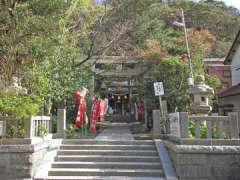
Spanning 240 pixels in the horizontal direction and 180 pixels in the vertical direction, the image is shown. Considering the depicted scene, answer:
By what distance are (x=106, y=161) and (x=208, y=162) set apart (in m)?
3.32

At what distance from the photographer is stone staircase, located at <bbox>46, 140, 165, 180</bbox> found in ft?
29.6

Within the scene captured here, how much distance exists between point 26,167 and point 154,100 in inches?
466

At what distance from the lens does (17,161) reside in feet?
27.8

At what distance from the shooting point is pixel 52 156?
9.90 meters

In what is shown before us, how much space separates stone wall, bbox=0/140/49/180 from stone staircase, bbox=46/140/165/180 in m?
0.78

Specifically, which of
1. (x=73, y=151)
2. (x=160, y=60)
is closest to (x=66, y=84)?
(x=73, y=151)

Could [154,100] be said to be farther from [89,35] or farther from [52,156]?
[52,156]

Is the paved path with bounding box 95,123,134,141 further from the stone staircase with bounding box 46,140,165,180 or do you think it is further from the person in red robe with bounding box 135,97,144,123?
the person in red robe with bounding box 135,97,144,123

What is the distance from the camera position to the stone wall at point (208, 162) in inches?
322

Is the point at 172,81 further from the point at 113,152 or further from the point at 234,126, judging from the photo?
the point at 234,126

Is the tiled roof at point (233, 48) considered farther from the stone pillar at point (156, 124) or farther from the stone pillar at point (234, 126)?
the stone pillar at point (234, 126)

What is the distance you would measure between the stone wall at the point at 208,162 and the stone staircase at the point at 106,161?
3.16 feet

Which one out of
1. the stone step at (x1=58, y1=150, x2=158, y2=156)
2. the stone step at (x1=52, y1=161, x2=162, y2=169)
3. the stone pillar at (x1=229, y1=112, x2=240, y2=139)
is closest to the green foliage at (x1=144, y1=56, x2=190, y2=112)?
the stone step at (x1=58, y1=150, x2=158, y2=156)

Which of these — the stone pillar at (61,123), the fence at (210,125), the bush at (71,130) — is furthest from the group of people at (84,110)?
the fence at (210,125)
